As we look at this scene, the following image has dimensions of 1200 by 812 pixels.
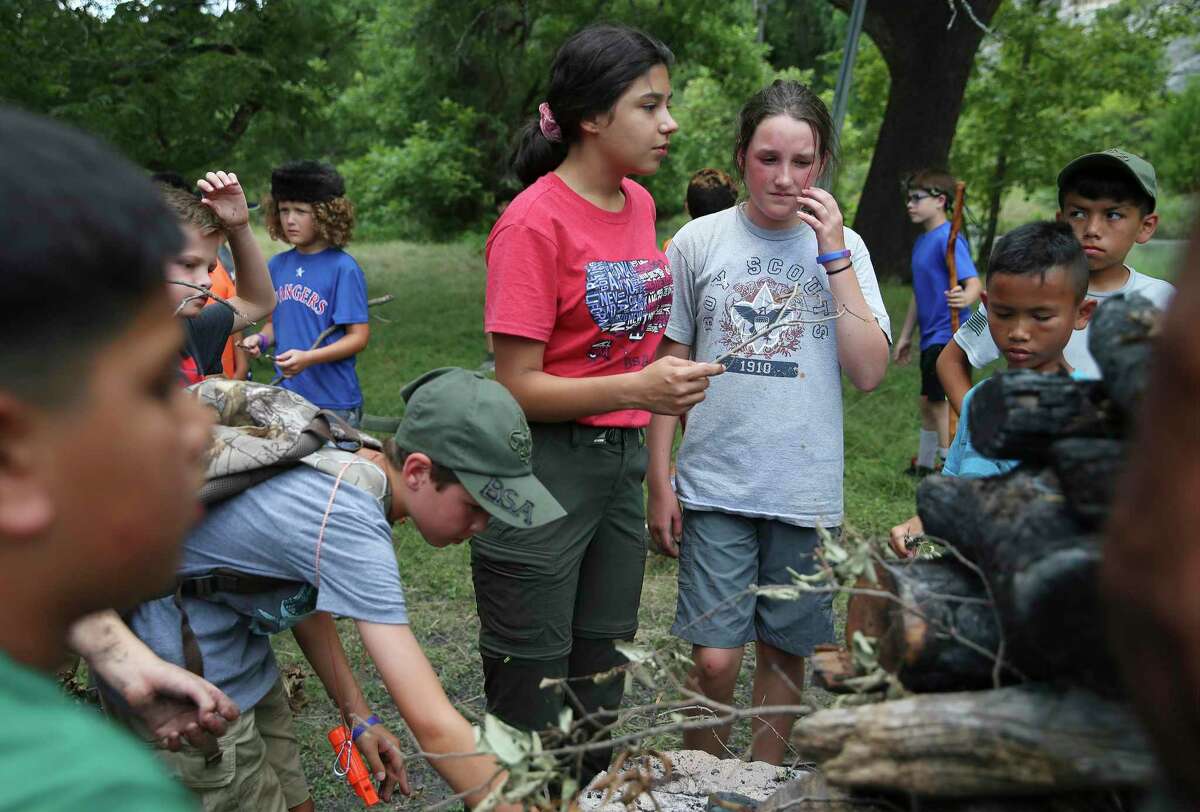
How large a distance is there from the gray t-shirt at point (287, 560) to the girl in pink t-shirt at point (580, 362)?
68 centimetres

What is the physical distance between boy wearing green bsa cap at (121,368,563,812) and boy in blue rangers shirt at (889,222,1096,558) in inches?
55.6

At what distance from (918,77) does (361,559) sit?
12.4 m

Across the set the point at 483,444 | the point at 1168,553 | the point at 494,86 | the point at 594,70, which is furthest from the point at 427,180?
the point at 1168,553

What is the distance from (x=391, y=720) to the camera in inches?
170

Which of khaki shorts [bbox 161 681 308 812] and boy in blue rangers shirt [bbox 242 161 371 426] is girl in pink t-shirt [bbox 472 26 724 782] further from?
boy in blue rangers shirt [bbox 242 161 371 426]

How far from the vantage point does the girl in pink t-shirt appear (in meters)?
3.04

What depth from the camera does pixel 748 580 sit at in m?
3.51

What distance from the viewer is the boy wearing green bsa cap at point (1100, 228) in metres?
3.77

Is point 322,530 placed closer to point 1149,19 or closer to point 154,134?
point 154,134

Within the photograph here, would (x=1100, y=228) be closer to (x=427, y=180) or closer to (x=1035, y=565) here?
(x=1035, y=565)

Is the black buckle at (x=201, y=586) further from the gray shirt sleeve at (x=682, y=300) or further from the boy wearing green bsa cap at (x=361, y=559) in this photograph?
the gray shirt sleeve at (x=682, y=300)

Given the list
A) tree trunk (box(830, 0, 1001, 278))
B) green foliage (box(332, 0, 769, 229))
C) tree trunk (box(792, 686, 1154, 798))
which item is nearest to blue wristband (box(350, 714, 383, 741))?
tree trunk (box(792, 686, 1154, 798))

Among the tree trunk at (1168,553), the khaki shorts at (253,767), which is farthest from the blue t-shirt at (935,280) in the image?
the tree trunk at (1168,553)

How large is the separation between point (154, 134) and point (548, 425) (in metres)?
7.48
